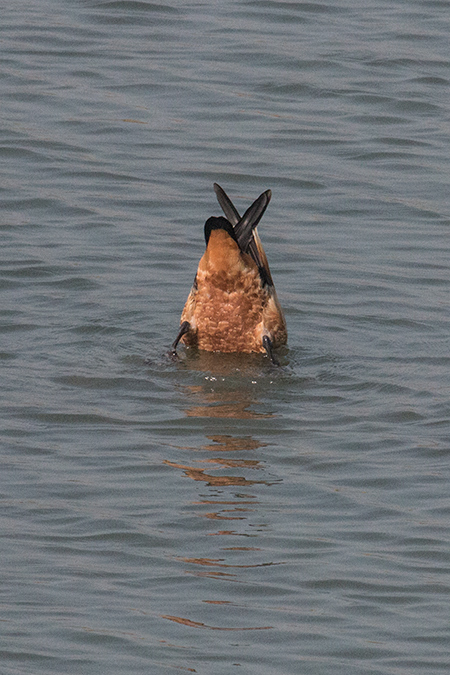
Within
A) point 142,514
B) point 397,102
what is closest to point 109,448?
point 142,514

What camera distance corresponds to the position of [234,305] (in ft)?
31.1

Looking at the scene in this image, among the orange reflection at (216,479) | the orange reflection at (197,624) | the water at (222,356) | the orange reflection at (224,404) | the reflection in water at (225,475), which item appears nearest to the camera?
the orange reflection at (197,624)

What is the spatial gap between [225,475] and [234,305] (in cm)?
255

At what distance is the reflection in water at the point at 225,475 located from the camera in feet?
19.9

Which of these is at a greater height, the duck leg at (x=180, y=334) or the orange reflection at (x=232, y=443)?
the duck leg at (x=180, y=334)

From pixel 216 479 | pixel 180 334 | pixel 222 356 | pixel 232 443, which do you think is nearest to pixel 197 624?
pixel 216 479

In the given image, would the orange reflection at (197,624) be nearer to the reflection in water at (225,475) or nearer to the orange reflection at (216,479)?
the reflection in water at (225,475)

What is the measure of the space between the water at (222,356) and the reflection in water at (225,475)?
0.06ft

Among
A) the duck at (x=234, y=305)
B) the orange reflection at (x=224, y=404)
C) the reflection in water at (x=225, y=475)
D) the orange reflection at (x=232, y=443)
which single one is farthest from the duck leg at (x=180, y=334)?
the orange reflection at (x=232, y=443)

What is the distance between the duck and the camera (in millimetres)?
9289

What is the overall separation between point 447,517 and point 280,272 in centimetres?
476

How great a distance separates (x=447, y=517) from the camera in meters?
6.67

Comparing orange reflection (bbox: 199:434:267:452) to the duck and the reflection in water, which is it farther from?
the duck

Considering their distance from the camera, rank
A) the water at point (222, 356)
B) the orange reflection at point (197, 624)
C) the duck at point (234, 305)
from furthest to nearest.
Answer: the duck at point (234, 305), the water at point (222, 356), the orange reflection at point (197, 624)
